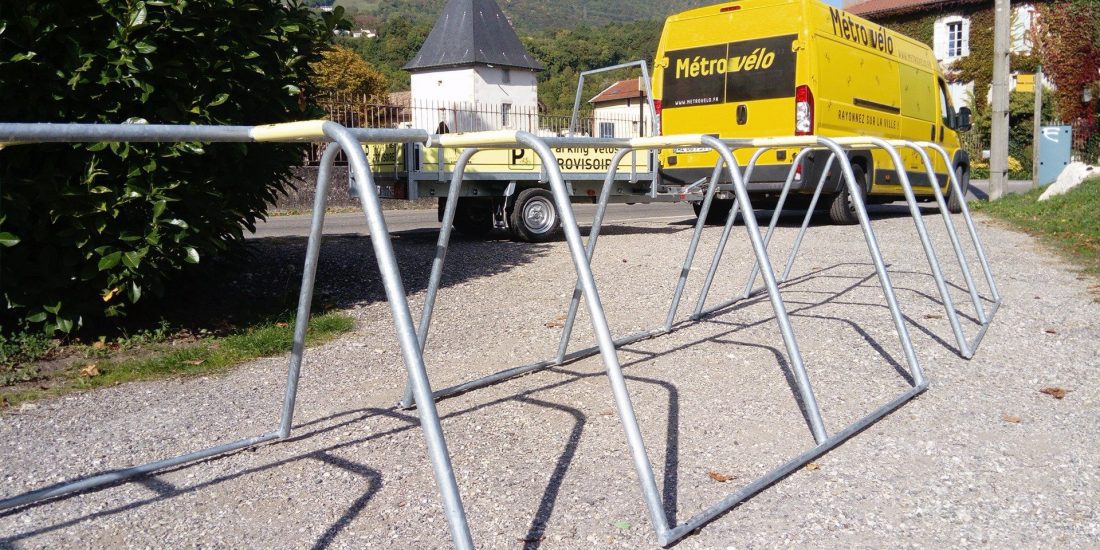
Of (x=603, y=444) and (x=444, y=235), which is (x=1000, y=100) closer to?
(x=444, y=235)

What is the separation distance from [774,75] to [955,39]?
34046 millimetres

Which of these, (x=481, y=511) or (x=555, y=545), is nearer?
(x=555, y=545)

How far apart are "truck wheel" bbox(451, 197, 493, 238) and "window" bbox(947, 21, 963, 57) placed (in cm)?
3633

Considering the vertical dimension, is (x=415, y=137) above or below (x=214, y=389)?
above

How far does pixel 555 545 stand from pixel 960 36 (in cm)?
4452

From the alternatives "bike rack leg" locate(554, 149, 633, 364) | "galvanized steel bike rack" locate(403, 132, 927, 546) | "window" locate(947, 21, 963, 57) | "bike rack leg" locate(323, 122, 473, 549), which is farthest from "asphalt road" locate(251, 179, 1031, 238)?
"window" locate(947, 21, 963, 57)

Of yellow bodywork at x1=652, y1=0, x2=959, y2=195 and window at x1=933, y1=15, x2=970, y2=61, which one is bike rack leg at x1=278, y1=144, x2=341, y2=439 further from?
window at x1=933, y1=15, x2=970, y2=61

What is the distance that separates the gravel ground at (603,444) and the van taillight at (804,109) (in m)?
5.72

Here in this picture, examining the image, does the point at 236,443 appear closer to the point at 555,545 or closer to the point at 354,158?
the point at 555,545

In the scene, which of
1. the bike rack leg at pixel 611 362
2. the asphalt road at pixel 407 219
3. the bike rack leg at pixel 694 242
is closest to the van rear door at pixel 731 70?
the asphalt road at pixel 407 219

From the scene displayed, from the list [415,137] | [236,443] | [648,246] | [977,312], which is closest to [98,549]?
[236,443]

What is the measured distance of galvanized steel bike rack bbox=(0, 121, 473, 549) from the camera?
2227 mm

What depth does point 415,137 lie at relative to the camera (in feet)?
10.3

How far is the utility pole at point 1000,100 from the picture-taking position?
18266 mm
